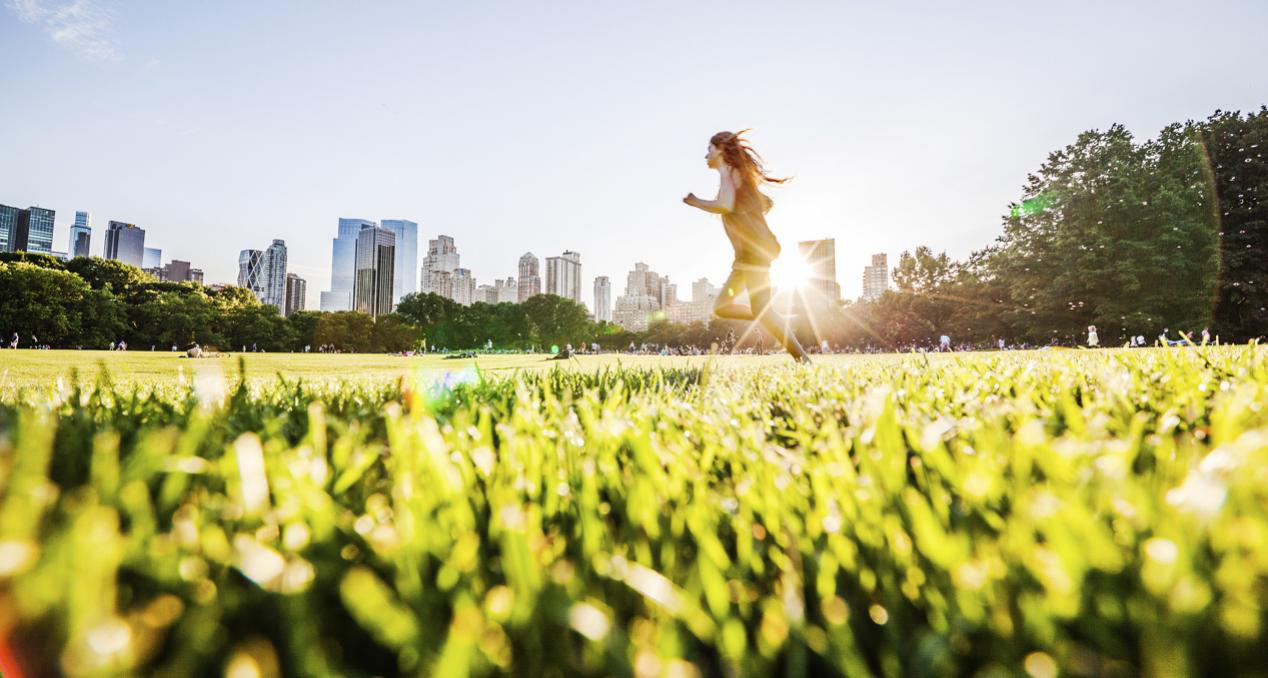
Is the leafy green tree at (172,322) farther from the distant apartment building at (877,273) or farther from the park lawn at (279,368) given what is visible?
the distant apartment building at (877,273)

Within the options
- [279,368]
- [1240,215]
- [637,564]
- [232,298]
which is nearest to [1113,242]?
[1240,215]

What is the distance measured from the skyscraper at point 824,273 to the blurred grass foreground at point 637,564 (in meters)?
82.2

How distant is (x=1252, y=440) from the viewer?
3.23ft

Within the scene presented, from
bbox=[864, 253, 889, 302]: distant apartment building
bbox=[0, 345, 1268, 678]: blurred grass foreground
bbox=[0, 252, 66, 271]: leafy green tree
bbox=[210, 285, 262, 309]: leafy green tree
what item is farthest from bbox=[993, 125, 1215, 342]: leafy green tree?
bbox=[864, 253, 889, 302]: distant apartment building

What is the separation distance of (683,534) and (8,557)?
94cm

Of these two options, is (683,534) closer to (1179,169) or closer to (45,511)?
(45,511)

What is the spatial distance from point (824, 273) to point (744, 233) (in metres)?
108

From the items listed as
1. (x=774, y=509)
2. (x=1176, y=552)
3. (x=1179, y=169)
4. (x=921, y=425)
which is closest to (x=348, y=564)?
(x=774, y=509)

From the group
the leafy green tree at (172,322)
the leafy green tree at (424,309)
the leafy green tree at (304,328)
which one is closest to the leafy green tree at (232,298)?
the leafy green tree at (172,322)

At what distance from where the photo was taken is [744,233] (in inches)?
276

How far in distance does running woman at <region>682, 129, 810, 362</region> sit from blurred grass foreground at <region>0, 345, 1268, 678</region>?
5.57 metres

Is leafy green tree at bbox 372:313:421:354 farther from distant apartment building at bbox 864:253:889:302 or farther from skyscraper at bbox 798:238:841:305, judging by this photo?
distant apartment building at bbox 864:253:889:302

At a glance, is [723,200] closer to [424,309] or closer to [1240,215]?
[1240,215]

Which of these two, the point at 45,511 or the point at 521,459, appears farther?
the point at 521,459
